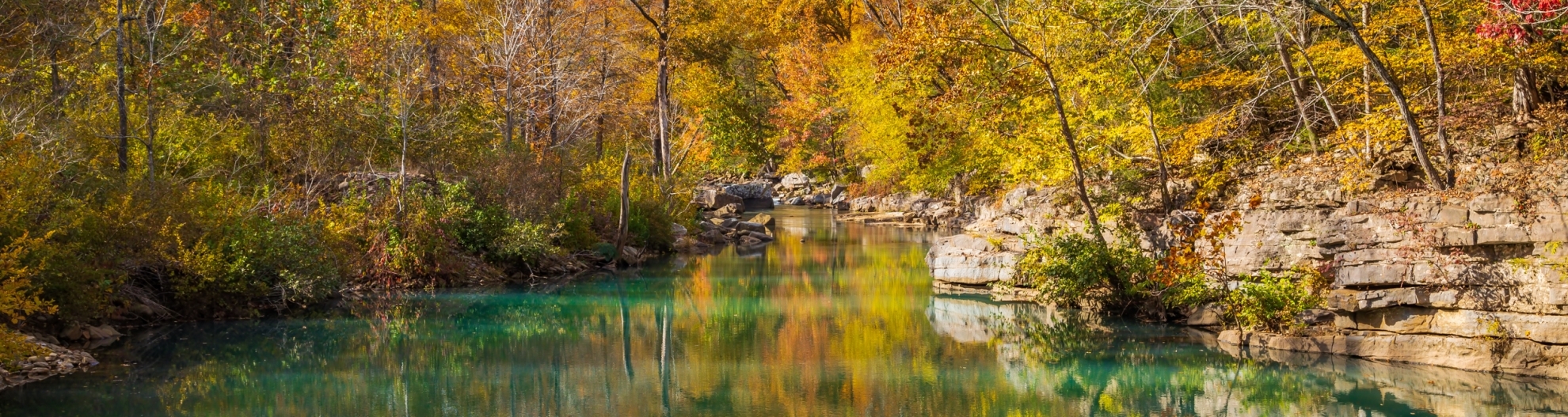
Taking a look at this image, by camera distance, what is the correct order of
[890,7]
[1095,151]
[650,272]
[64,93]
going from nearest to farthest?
[64,93] < [1095,151] < [650,272] < [890,7]

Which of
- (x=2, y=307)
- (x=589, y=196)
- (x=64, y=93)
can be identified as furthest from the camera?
(x=589, y=196)

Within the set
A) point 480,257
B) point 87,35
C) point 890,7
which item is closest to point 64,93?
point 87,35

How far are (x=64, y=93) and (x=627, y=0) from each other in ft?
68.0

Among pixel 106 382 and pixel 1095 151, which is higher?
pixel 1095 151

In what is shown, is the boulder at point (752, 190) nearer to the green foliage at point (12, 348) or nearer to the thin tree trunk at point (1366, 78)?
the thin tree trunk at point (1366, 78)

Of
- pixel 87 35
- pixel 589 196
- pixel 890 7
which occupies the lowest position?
pixel 589 196

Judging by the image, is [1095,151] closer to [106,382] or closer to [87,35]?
[106,382]

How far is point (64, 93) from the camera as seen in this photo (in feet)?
64.4

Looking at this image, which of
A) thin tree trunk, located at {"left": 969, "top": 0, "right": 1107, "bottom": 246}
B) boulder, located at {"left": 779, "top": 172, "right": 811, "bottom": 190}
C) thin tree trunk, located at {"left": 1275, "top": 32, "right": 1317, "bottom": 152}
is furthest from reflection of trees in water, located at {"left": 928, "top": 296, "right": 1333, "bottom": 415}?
boulder, located at {"left": 779, "top": 172, "right": 811, "bottom": 190}

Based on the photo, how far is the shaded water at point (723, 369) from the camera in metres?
11.8

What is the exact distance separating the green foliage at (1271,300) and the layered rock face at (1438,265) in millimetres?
213

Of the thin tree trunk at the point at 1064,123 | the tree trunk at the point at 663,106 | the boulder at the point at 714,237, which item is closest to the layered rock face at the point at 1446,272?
the thin tree trunk at the point at 1064,123

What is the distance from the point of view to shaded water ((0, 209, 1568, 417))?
11.8 meters

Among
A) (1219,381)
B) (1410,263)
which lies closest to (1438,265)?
(1410,263)
